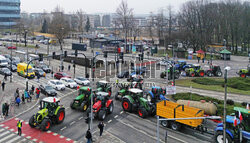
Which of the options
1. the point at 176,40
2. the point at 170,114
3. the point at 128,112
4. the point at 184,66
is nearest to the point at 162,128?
the point at 170,114

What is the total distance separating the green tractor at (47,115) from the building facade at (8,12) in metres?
120

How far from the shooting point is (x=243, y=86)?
113ft

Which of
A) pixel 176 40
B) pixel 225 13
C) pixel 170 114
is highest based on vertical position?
pixel 225 13

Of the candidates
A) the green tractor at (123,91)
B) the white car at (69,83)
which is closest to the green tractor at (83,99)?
the green tractor at (123,91)

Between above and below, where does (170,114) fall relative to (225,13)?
below

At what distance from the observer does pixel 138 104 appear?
24.5m

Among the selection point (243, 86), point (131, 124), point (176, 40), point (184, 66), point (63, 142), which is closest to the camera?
point (63, 142)

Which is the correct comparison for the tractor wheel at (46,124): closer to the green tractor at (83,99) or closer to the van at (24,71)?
the green tractor at (83,99)

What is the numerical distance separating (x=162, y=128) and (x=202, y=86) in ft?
56.4

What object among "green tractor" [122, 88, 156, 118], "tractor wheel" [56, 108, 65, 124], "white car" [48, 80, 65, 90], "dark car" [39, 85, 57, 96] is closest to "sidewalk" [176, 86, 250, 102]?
"green tractor" [122, 88, 156, 118]

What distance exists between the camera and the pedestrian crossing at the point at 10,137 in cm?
1885

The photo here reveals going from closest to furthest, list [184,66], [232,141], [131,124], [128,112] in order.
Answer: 1. [232,141]
2. [131,124]
3. [128,112]
4. [184,66]

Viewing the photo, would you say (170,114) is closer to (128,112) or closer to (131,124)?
(131,124)

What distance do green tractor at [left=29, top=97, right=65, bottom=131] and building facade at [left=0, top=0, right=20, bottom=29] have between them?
120 m
